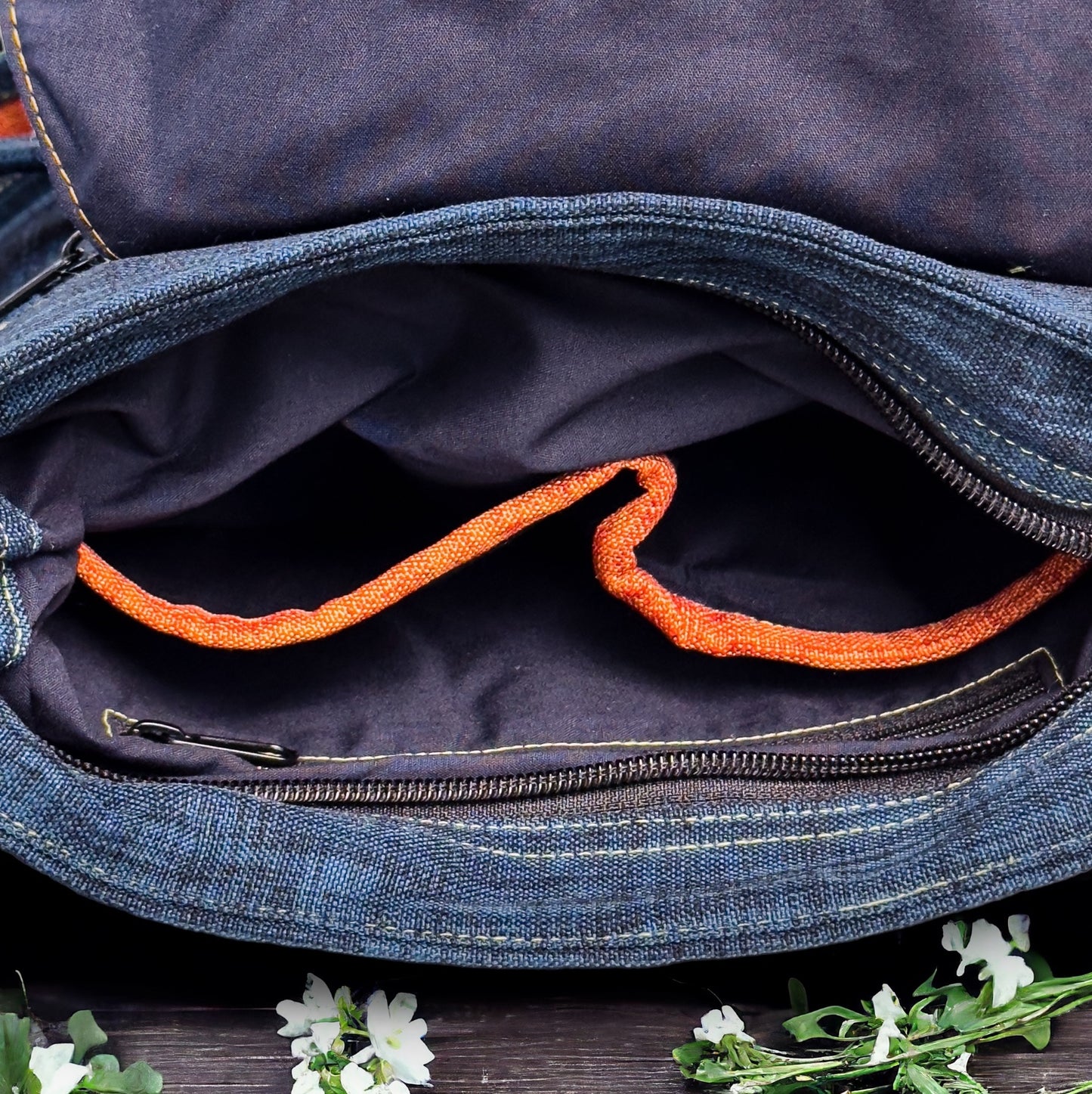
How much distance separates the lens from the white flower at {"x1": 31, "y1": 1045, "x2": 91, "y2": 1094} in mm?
533

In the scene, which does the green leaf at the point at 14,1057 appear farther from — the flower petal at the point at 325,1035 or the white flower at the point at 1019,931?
the white flower at the point at 1019,931

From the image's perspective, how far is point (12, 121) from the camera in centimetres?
97

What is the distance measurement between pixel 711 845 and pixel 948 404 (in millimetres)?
236

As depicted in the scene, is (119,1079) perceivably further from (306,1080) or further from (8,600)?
(8,600)

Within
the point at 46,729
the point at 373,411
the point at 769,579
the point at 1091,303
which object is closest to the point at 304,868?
the point at 46,729

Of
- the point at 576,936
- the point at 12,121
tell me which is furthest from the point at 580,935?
the point at 12,121

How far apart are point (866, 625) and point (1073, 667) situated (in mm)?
126

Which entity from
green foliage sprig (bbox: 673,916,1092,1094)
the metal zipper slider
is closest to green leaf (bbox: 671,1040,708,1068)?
green foliage sprig (bbox: 673,916,1092,1094)

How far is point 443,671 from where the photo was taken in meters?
0.70

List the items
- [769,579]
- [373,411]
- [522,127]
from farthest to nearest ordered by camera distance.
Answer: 1. [769,579]
2. [373,411]
3. [522,127]

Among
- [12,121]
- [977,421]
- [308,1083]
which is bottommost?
[308,1083]

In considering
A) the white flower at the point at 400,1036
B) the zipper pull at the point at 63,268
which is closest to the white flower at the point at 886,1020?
the white flower at the point at 400,1036

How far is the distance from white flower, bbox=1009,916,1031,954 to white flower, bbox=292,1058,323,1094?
1.21 ft

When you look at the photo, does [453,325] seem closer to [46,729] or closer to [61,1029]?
[46,729]
